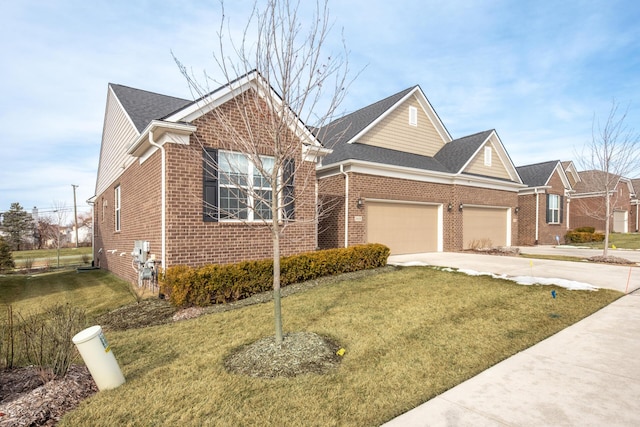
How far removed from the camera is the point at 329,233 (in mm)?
12805

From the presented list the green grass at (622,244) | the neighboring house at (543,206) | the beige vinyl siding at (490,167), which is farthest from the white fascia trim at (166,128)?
the green grass at (622,244)

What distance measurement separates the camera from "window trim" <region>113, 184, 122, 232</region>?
41.4 ft

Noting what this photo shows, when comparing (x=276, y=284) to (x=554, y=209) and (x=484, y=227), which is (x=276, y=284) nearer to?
(x=484, y=227)

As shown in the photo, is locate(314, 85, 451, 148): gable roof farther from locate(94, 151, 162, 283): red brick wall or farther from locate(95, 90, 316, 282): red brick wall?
locate(94, 151, 162, 283): red brick wall

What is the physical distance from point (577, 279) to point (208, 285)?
9.13m

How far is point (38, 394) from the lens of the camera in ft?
10.1

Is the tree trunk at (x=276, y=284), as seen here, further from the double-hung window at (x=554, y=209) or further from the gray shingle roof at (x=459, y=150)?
the double-hung window at (x=554, y=209)

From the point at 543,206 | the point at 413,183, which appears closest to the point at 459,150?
the point at 413,183

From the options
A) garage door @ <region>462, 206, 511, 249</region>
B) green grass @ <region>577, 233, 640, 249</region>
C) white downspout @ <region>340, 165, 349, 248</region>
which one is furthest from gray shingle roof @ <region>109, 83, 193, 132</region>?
green grass @ <region>577, 233, 640, 249</region>

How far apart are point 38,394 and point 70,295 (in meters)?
7.98

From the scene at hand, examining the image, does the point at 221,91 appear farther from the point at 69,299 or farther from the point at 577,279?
the point at 577,279

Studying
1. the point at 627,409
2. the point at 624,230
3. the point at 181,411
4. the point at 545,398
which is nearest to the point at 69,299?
the point at 181,411

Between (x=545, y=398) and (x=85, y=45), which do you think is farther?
(x=85, y=45)

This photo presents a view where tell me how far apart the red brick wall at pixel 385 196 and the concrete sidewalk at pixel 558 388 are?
306 inches
